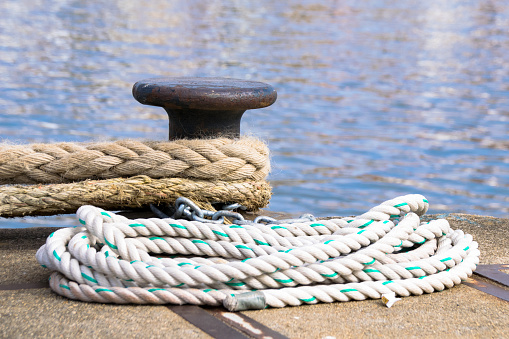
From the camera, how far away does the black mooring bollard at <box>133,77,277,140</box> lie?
90.0 inches

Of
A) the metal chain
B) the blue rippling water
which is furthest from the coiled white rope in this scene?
the blue rippling water

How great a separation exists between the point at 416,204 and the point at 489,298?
37cm

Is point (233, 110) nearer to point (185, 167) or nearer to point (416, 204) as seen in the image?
point (185, 167)

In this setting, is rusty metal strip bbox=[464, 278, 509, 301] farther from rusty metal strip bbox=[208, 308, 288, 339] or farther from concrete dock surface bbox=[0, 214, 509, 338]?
rusty metal strip bbox=[208, 308, 288, 339]

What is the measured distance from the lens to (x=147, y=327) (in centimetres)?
153

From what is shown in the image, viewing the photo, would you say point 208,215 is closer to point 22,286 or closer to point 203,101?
point 203,101

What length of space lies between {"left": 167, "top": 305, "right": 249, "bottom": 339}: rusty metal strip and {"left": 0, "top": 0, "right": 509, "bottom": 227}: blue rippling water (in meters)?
1.13

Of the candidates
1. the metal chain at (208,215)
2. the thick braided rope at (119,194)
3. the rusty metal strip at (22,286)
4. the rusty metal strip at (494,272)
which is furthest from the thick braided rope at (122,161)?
the rusty metal strip at (494,272)

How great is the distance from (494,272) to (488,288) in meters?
0.14

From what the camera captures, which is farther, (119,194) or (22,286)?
(119,194)

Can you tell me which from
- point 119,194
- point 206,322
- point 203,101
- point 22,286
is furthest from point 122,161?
Result: point 206,322

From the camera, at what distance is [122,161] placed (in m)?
2.33

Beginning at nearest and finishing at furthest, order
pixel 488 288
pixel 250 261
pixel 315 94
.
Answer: pixel 250 261, pixel 488 288, pixel 315 94

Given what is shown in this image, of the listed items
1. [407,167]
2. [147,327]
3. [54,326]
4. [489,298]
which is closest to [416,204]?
[489,298]
